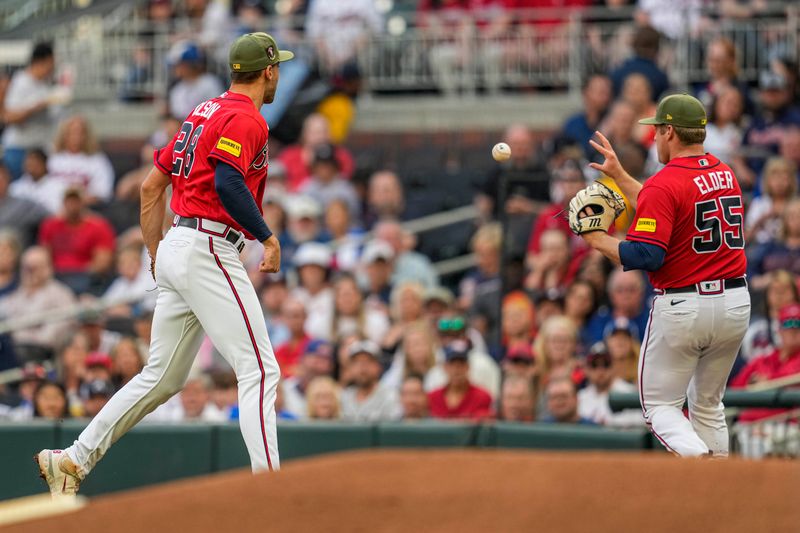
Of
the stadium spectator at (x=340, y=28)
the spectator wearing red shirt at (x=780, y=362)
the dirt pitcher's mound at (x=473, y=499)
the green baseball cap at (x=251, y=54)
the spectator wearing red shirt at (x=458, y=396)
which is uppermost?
the stadium spectator at (x=340, y=28)

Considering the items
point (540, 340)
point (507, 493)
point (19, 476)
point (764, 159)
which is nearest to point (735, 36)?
point (764, 159)

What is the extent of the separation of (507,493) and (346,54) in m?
9.70

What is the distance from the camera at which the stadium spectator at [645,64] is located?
40.0 ft

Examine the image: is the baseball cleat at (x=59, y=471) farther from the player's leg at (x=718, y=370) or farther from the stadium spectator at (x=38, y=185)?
the stadium spectator at (x=38, y=185)

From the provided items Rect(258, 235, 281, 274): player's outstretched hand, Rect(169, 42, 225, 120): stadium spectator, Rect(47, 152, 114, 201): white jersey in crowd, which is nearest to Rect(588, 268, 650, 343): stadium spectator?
Rect(258, 235, 281, 274): player's outstretched hand

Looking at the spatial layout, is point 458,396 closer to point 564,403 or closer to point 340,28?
point 564,403

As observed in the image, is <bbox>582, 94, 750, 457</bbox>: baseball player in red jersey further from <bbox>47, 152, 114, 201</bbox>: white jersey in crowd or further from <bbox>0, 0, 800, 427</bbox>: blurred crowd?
<bbox>47, 152, 114, 201</bbox>: white jersey in crowd

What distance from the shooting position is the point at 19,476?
919cm

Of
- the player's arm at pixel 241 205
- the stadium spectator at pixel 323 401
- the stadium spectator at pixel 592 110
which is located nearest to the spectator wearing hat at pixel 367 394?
the stadium spectator at pixel 323 401

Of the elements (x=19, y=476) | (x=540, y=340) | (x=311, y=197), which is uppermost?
(x=311, y=197)

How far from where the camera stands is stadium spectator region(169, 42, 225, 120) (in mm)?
14086

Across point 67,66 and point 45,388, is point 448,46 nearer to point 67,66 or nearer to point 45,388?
point 67,66

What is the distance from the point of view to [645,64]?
12.3 m

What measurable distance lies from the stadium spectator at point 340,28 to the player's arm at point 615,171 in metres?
7.46
